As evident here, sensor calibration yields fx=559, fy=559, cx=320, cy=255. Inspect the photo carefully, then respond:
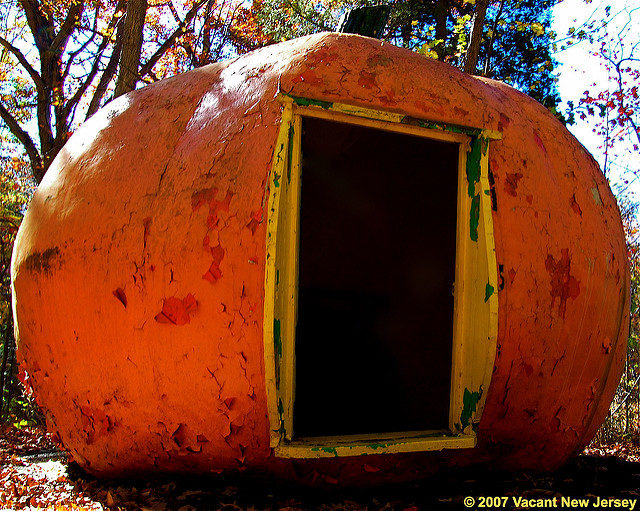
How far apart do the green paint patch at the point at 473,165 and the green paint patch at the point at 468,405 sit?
44.6 inches

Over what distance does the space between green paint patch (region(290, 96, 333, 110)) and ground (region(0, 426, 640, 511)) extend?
2.01m

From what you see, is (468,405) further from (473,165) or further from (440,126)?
(440,126)

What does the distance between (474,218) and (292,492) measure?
182 centimetres

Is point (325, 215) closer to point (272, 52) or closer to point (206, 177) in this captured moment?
point (272, 52)

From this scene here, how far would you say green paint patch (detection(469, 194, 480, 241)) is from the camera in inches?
125

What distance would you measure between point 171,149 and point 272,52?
3.01 ft

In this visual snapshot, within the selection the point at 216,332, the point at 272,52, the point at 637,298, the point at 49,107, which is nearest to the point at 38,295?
the point at 216,332

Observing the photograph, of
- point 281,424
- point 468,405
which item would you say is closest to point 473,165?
point 468,405

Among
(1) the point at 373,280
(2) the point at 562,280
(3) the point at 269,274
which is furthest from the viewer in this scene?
(1) the point at 373,280

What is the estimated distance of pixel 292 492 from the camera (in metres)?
3.02

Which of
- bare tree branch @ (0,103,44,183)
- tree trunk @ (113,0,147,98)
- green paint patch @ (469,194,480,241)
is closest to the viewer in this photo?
green paint patch @ (469,194,480,241)

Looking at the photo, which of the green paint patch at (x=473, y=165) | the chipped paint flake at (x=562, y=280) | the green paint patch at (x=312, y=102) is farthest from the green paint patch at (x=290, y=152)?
the chipped paint flake at (x=562, y=280)

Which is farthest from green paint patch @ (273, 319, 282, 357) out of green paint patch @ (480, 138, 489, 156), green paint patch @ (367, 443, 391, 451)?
green paint patch @ (480, 138, 489, 156)

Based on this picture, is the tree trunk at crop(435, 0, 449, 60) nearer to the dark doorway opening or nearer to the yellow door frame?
the dark doorway opening
